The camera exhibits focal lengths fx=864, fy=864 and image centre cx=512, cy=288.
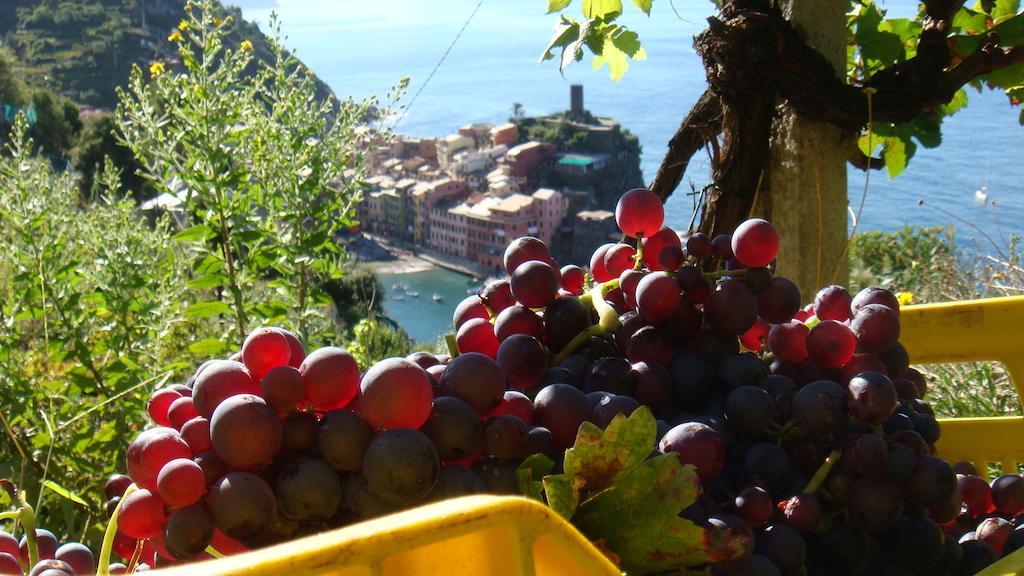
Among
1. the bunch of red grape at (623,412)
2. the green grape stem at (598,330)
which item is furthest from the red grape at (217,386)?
the green grape stem at (598,330)

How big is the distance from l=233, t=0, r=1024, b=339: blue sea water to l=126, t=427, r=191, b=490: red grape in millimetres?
1059

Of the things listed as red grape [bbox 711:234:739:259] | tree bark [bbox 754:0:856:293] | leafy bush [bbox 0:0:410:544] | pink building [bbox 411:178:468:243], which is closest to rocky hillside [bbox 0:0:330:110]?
pink building [bbox 411:178:468:243]

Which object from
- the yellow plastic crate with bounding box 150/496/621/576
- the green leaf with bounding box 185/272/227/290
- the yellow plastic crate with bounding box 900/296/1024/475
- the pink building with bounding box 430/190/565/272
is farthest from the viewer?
the pink building with bounding box 430/190/565/272

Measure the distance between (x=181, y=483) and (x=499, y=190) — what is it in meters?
13.4

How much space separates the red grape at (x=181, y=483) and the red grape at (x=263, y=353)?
0.10 m

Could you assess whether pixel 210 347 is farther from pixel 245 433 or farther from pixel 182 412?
pixel 245 433

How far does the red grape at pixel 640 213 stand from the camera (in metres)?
0.98

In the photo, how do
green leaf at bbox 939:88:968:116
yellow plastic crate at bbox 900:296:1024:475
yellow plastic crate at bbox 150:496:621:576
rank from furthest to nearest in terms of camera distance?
green leaf at bbox 939:88:968:116 → yellow plastic crate at bbox 900:296:1024:475 → yellow plastic crate at bbox 150:496:621:576

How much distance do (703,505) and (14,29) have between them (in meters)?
34.7

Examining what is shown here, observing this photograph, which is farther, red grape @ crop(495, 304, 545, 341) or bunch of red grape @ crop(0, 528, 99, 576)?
red grape @ crop(495, 304, 545, 341)

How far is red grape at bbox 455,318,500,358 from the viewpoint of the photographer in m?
0.87

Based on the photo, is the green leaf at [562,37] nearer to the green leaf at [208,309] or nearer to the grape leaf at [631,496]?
the green leaf at [208,309]

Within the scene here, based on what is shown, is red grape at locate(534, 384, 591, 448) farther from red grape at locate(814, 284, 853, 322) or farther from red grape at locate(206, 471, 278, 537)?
red grape at locate(814, 284, 853, 322)

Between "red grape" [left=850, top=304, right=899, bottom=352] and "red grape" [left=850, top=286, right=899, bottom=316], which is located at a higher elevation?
"red grape" [left=850, top=286, right=899, bottom=316]
